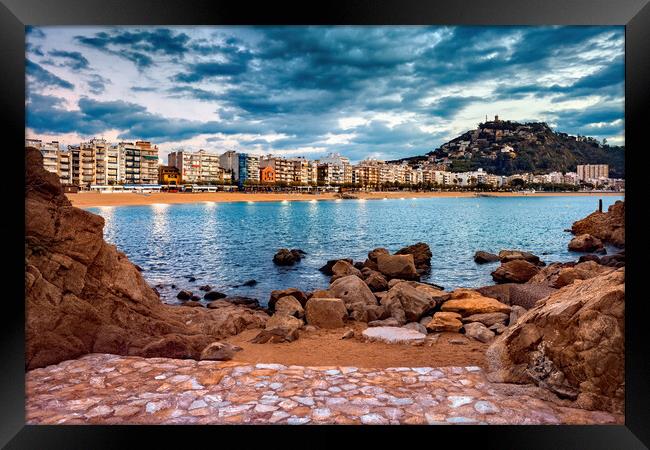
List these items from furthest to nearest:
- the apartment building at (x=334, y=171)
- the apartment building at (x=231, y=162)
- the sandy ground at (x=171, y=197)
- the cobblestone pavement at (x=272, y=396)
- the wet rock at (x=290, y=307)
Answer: the apartment building at (x=334, y=171) < the apartment building at (x=231, y=162) < the sandy ground at (x=171, y=197) < the wet rock at (x=290, y=307) < the cobblestone pavement at (x=272, y=396)

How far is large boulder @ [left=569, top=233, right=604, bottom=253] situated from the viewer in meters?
14.6

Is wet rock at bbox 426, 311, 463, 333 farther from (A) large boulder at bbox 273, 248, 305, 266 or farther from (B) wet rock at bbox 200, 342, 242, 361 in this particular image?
(A) large boulder at bbox 273, 248, 305, 266

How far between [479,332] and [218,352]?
2.90 m

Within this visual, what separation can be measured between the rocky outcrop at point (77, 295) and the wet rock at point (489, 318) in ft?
10.5

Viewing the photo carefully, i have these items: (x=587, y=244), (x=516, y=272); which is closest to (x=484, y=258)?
(x=587, y=244)

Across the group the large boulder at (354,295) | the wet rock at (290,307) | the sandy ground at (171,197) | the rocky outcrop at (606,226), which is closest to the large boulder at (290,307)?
the wet rock at (290,307)

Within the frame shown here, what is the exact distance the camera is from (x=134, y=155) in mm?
11125

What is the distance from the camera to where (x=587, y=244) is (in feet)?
48.9

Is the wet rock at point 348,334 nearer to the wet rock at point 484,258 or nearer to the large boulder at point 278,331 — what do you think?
the large boulder at point 278,331

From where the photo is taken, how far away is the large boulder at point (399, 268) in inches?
390

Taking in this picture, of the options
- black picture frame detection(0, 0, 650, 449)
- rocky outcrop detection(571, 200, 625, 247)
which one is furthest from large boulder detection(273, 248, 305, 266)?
black picture frame detection(0, 0, 650, 449)

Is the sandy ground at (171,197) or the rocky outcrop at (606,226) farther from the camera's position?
the rocky outcrop at (606,226)

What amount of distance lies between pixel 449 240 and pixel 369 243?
370 cm
